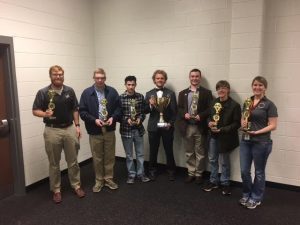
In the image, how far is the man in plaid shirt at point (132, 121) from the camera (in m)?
3.57

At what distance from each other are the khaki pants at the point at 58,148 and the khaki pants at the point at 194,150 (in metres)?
1.48

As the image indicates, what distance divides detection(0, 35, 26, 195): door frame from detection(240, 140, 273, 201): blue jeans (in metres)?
2.68

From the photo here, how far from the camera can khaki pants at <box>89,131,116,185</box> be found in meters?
3.46

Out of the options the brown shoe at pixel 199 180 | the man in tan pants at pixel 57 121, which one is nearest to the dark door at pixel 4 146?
the man in tan pants at pixel 57 121

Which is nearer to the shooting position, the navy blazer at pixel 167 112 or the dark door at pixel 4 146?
the dark door at pixel 4 146

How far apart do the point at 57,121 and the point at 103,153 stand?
2.42 ft

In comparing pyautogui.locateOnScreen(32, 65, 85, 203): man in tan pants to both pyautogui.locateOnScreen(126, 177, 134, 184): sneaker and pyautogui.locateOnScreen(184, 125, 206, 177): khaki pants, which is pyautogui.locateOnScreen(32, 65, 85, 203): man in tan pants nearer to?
pyautogui.locateOnScreen(126, 177, 134, 184): sneaker

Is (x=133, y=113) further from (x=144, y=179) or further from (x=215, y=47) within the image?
(x=215, y=47)

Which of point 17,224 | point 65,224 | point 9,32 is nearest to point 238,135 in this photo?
point 65,224

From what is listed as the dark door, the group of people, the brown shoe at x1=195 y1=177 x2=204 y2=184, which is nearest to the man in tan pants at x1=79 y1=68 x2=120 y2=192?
the group of people

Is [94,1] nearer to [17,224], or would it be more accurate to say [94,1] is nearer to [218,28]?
[218,28]

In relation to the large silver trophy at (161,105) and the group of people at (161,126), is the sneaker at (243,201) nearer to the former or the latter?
the group of people at (161,126)

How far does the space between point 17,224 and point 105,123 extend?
1408 millimetres

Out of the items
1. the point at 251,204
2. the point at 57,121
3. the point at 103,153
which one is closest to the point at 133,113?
the point at 103,153
